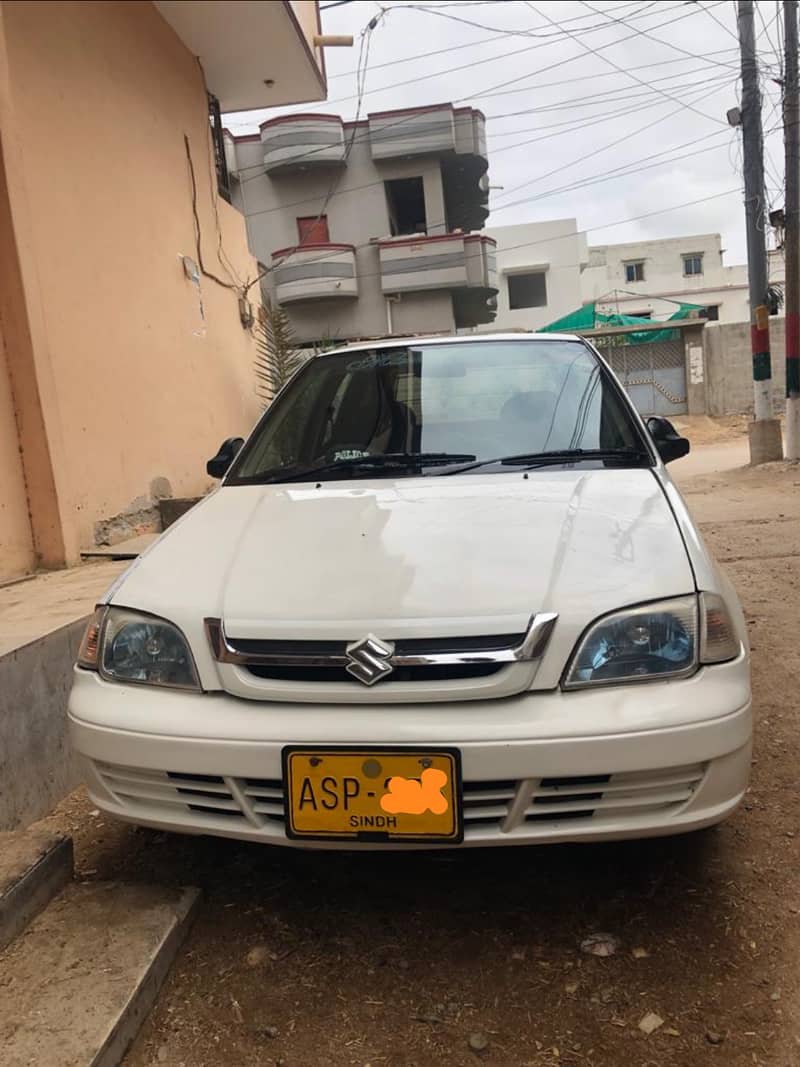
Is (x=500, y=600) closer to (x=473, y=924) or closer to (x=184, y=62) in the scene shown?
(x=473, y=924)

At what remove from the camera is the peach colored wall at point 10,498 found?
13.8 feet

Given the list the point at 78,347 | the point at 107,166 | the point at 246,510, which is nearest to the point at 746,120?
the point at 107,166

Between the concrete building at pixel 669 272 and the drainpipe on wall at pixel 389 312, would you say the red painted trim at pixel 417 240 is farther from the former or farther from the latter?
the concrete building at pixel 669 272

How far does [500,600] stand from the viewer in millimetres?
1724

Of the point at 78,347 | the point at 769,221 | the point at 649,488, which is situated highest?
the point at 769,221

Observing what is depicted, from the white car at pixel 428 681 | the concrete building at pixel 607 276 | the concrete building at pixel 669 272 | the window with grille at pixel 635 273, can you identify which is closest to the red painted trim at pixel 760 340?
the white car at pixel 428 681

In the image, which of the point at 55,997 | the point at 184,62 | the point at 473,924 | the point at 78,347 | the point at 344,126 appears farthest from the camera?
the point at 344,126

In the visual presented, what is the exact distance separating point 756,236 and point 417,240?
12476 mm

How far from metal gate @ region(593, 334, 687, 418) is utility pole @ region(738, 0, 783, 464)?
31.7 feet

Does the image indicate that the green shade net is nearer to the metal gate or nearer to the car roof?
the metal gate

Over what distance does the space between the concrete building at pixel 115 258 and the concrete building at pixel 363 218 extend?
43.3 ft

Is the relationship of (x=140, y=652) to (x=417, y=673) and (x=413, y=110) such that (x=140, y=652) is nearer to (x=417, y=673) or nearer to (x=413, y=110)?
(x=417, y=673)

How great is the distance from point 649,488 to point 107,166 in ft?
16.9

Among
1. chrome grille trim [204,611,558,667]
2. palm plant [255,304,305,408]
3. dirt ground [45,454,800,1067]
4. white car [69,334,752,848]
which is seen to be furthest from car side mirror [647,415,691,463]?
palm plant [255,304,305,408]
